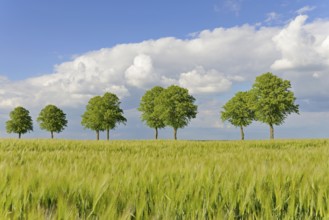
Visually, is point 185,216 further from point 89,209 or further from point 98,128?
point 98,128

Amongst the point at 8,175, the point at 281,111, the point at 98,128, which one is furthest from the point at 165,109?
the point at 8,175

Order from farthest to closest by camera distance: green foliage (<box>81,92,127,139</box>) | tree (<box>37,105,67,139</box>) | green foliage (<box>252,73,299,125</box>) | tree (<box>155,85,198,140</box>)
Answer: tree (<box>37,105,67,139</box>) → green foliage (<box>81,92,127,139</box>) → tree (<box>155,85,198,140</box>) → green foliage (<box>252,73,299,125</box>)

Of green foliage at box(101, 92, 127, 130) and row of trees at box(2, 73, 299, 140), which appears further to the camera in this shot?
green foliage at box(101, 92, 127, 130)

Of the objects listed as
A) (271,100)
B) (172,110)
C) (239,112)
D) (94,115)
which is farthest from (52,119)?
(271,100)

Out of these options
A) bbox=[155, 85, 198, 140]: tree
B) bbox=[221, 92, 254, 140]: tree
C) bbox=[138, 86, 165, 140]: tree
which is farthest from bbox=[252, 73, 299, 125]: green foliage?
bbox=[138, 86, 165, 140]: tree

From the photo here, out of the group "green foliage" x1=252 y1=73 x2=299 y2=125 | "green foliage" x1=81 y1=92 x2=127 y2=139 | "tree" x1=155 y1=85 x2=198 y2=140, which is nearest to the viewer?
"green foliage" x1=252 y1=73 x2=299 y2=125

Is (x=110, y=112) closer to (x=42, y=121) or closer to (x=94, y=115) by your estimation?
(x=94, y=115)

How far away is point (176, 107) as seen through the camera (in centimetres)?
5556

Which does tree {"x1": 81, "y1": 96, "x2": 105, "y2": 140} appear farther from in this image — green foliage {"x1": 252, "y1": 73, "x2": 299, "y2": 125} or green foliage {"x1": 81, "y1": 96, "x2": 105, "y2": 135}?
green foliage {"x1": 252, "y1": 73, "x2": 299, "y2": 125}

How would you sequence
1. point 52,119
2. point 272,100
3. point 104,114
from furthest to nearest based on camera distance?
1. point 52,119
2. point 104,114
3. point 272,100

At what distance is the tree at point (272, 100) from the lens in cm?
5139

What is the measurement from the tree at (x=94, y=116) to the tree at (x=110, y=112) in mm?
948

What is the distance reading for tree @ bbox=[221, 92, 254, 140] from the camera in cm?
6156

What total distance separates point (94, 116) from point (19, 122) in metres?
21.9
